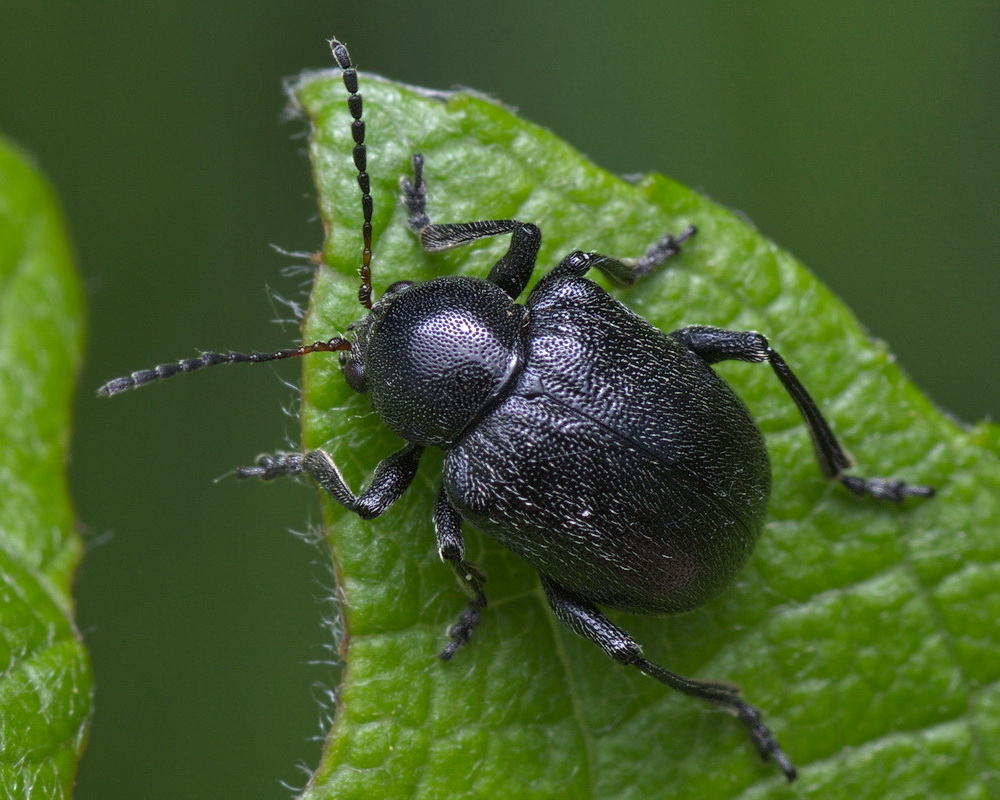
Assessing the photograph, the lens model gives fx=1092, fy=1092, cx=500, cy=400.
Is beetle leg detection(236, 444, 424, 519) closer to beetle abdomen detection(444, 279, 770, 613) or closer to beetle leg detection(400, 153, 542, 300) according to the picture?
beetle abdomen detection(444, 279, 770, 613)

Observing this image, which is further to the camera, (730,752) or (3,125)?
(3,125)

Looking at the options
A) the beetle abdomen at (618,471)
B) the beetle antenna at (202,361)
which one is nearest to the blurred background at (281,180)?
the beetle antenna at (202,361)

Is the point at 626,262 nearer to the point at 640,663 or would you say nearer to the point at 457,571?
the point at 457,571

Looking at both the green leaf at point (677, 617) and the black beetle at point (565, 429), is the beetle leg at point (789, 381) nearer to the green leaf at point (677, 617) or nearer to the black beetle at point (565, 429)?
the black beetle at point (565, 429)

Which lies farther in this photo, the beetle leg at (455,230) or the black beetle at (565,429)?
the beetle leg at (455,230)

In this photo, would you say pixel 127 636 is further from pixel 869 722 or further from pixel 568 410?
pixel 869 722

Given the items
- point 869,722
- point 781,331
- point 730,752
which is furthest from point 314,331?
point 869,722
